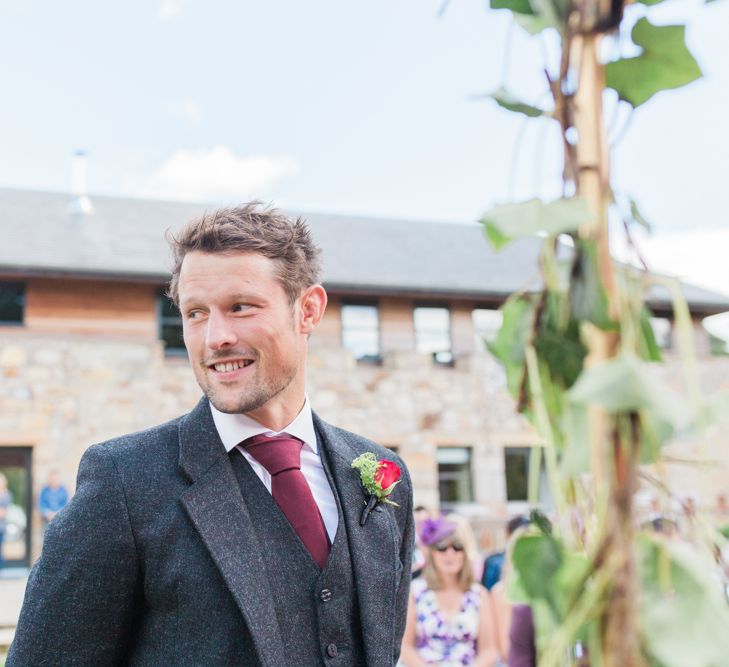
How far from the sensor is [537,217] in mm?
534

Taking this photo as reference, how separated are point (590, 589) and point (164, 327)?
48.8ft

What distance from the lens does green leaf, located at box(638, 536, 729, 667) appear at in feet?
1.52

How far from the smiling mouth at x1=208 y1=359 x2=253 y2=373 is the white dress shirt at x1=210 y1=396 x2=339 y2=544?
15 centimetres

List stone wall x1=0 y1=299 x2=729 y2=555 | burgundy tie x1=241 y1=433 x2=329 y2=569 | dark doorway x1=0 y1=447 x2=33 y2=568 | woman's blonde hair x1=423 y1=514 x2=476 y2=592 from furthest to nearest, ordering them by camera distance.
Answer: stone wall x1=0 y1=299 x2=729 y2=555 → dark doorway x1=0 y1=447 x2=33 y2=568 → woman's blonde hair x1=423 y1=514 x2=476 y2=592 → burgundy tie x1=241 y1=433 x2=329 y2=569

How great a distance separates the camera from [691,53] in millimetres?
624

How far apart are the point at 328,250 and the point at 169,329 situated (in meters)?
4.61

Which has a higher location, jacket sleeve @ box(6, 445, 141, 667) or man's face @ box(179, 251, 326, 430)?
man's face @ box(179, 251, 326, 430)

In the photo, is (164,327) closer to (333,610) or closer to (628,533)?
(333,610)

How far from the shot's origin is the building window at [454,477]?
15938 millimetres

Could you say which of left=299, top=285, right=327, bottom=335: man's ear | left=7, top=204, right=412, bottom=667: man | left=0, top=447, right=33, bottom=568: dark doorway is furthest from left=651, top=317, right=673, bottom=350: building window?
left=7, top=204, right=412, bottom=667: man

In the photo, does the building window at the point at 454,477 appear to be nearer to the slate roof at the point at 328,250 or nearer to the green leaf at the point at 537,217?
the slate roof at the point at 328,250

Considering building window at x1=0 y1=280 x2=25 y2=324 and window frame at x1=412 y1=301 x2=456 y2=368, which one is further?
window frame at x1=412 y1=301 x2=456 y2=368

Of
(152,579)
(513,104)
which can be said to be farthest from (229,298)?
(513,104)

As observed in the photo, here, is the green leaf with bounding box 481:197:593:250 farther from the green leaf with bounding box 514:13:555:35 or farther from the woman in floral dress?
the woman in floral dress
